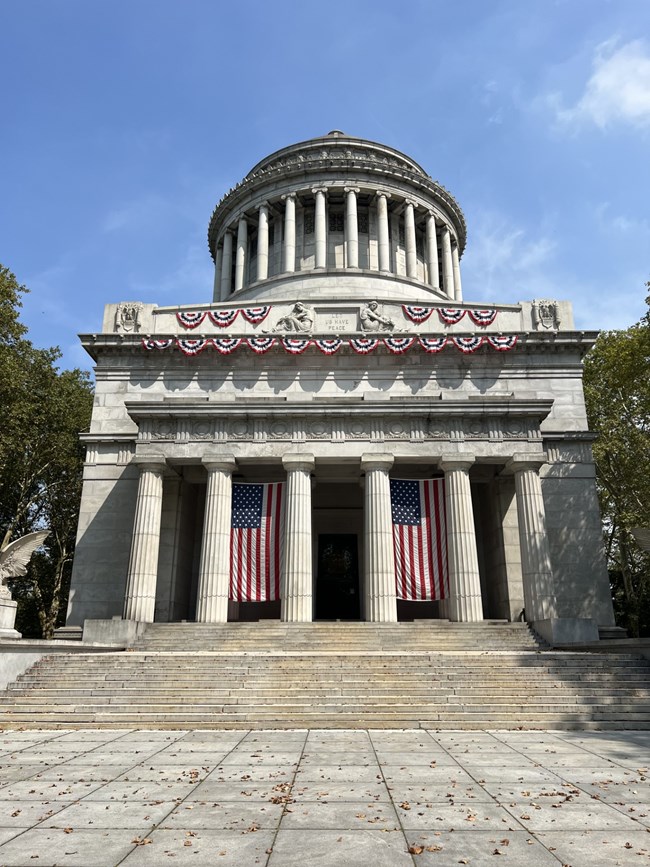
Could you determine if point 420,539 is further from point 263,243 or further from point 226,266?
point 226,266

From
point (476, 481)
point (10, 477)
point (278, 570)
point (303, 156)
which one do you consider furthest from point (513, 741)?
point (303, 156)

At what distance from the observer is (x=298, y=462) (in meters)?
27.8

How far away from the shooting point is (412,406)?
28.3 m

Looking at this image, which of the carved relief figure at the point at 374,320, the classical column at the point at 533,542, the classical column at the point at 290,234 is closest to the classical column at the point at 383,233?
the classical column at the point at 290,234

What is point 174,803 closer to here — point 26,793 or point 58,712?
point 26,793

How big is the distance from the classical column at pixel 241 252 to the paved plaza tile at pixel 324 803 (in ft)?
135

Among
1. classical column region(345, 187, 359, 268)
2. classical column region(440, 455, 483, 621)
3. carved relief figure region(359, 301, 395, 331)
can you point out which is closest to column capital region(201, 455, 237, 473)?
classical column region(440, 455, 483, 621)

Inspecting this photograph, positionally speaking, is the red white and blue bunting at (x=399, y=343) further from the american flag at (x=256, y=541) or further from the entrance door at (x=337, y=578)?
the entrance door at (x=337, y=578)

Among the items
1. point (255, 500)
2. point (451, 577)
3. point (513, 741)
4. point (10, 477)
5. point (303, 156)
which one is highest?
point (303, 156)

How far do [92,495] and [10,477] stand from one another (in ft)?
36.8

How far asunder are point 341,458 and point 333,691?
12.6 metres

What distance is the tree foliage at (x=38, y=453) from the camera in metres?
33.5

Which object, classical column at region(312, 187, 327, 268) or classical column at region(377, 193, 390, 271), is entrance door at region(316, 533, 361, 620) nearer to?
classical column at region(312, 187, 327, 268)

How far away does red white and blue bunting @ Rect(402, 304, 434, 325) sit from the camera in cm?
3556
